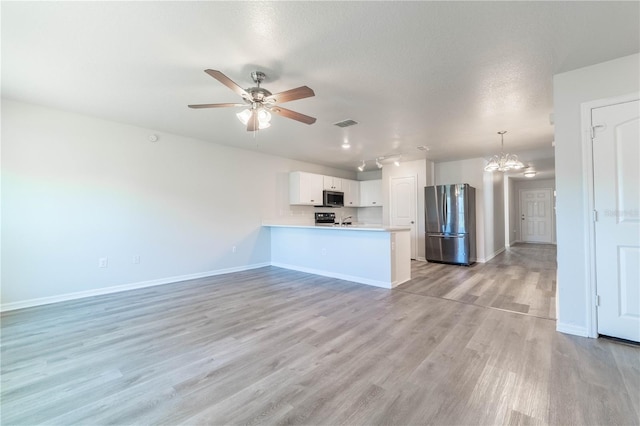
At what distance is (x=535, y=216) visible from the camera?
32.2ft

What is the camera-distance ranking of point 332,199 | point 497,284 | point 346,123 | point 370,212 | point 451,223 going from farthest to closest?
point 370,212, point 332,199, point 451,223, point 497,284, point 346,123

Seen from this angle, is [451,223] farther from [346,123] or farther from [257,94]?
[257,94]

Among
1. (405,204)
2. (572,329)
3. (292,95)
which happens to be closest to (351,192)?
(405,204)

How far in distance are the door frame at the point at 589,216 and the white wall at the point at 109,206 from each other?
498 cm

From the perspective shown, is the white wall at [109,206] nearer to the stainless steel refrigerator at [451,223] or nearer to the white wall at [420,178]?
the white wall at [420,178]

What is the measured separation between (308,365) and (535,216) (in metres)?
11.3

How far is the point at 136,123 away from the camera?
3.97 metres

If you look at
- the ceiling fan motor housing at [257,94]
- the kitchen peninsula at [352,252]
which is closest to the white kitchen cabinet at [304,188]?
the kitchen peninsula at [352,252]

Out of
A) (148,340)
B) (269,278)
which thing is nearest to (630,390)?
(148,340)

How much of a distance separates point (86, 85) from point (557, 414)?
15.5 feet

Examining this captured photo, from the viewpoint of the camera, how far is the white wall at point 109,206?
3.27 metres

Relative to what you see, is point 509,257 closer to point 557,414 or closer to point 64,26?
point 557,414

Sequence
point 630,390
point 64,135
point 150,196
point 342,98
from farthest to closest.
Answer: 1. point 150,196
2. point 64,135
3. point 342,98
4. point 630,390

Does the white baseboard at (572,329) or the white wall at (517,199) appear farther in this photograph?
the white wall at (517,199)
